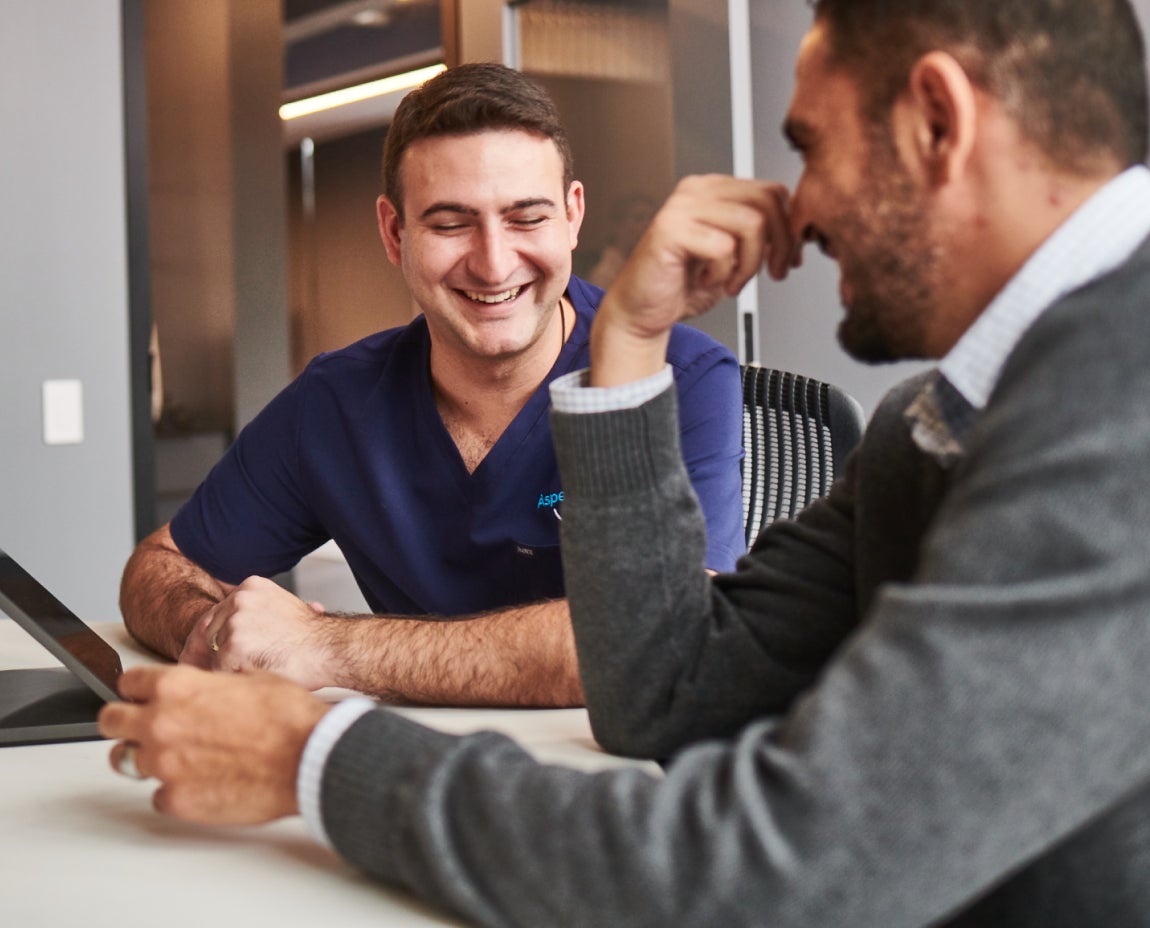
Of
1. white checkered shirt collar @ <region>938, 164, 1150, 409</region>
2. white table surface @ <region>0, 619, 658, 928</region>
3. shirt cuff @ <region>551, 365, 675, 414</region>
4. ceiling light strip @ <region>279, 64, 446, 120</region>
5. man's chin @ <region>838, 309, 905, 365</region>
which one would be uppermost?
ceiling light strip @ <region>279, 64, 446, 120</region>

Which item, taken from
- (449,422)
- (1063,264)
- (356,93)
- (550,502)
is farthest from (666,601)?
(356,93)

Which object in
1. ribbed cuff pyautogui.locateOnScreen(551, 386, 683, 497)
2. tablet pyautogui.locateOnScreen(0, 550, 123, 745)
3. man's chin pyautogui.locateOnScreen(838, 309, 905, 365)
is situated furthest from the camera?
tablet pyautogui.locateOnScreen(0, 550, 123, 745)

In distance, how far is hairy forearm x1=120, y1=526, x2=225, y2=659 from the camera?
4.94 ft

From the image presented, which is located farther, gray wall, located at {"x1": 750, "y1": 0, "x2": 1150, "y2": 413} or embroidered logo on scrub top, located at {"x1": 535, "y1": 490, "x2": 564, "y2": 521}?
gray wall, located at {"x1": 750, "y1": 0, "x2": 1150, "y2": 413}

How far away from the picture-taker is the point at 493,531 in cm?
158

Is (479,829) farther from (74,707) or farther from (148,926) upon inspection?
(74,707)

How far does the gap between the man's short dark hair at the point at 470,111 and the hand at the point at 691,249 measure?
0.66 meters

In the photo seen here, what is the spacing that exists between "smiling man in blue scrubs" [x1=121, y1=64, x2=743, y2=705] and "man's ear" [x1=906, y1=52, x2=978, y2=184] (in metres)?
0.75

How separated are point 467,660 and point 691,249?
465mm

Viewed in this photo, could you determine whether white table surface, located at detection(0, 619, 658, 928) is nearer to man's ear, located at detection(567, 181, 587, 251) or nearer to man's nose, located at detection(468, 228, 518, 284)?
man's nose, located at detection(468, 228, 518, 284)

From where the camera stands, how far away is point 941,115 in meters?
0.74

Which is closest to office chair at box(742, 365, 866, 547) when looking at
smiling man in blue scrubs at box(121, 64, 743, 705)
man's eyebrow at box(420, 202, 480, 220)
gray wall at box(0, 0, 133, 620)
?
smiling man in blue scrubs at box(121, 64, 743, 705)

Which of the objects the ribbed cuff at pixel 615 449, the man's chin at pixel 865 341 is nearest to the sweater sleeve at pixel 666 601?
the ribbed cuff at pixel 615 449

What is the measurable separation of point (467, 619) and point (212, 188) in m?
2.52
